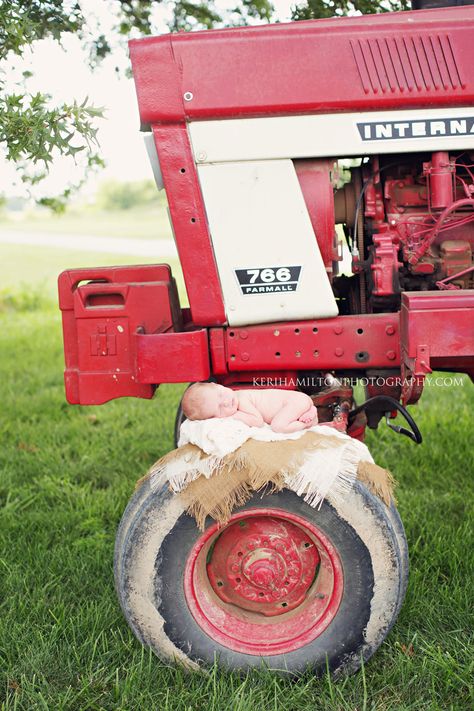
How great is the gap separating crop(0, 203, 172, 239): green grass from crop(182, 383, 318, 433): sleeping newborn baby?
20711 millimetres

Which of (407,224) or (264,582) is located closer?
(264,582)

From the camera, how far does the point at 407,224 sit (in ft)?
10.0

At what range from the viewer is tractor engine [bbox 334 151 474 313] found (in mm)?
2959

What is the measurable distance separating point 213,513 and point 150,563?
27cm

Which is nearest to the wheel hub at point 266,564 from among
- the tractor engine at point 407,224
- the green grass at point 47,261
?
the tractor engine at point 407,224

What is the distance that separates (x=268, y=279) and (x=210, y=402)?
0.49 metres

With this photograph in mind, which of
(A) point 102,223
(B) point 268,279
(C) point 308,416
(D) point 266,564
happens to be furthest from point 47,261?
(D) point 266,564

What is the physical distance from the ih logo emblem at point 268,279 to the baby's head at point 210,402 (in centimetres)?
37

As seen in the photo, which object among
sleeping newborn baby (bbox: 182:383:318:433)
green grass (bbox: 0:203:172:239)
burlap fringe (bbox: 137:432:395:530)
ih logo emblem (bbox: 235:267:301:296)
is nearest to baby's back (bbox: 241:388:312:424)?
sleeping newborn baby (bbox: 182:383:318:433)

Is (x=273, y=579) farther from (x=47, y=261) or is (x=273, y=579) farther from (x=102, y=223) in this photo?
(x=102, y=223)

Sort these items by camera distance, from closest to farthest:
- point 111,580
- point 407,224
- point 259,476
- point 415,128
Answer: point 259,476
point 415,128
point 407,224
point 111,580

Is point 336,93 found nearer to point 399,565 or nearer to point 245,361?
point 245,361

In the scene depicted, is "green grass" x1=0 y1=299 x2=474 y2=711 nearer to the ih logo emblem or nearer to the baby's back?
the baby's back

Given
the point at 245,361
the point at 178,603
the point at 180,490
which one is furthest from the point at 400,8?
the point at 178,603
